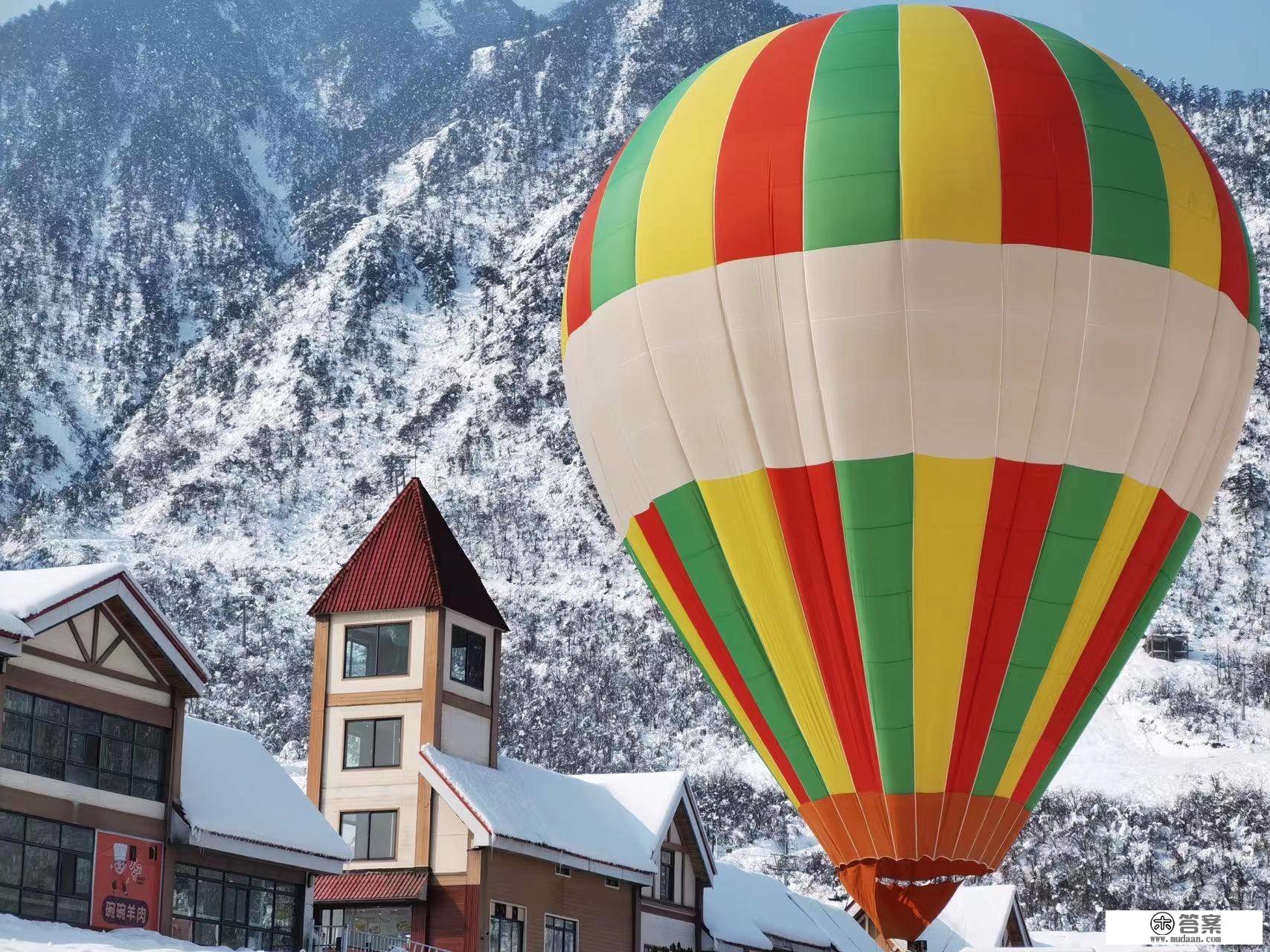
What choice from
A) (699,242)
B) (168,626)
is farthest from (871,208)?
(168,626)

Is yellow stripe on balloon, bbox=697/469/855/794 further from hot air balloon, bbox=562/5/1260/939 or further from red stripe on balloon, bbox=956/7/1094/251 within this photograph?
red stripe on balloon, bbox=956/7/1094/251

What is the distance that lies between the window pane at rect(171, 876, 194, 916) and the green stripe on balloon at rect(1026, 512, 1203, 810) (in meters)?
15.6

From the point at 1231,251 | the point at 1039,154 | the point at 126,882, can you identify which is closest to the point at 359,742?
the point at 126,882

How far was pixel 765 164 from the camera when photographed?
28750 mm

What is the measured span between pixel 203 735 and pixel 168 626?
5.50 metres

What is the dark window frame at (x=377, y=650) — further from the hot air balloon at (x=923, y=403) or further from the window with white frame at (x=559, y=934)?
the hot air balloon at (x=923, y=403)

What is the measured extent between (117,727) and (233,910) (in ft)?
15.2

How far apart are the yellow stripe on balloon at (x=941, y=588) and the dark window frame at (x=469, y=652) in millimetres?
19455

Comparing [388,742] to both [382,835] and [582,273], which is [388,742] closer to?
[382,835]

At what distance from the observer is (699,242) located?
28953 millimetres

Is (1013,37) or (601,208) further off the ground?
(1013,37)

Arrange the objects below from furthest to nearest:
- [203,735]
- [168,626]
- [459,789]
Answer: [459,789] < [203,735] < [168,626]

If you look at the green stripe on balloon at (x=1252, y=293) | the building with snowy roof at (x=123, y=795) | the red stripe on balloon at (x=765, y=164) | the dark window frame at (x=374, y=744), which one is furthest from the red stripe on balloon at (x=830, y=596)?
the dark window frame at (x=374, y=744)

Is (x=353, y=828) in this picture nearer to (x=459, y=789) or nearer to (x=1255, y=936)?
(x=459, y=789)
